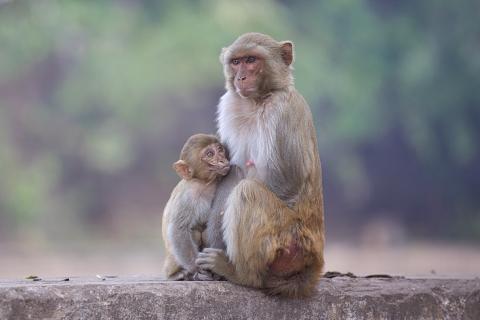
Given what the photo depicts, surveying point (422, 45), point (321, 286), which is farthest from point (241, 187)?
point (422, 45)

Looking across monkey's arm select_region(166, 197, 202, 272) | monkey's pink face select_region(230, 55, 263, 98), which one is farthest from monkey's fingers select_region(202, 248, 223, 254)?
monkey's pink face select_region(230, 55, 263, 98)

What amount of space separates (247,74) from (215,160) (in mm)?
618

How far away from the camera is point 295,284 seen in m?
6.38

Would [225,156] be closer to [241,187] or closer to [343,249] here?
[241,187]

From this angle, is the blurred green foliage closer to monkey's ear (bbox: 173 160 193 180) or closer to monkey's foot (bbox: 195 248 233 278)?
monkey's ear (bbox: 173 160 193 180)

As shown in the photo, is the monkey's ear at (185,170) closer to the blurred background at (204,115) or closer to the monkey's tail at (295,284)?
the monkey's tail at (295,284)

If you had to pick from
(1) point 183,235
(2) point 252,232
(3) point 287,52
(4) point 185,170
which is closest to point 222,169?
(4) point 185,170

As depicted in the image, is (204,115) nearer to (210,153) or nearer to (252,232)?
(210,153)

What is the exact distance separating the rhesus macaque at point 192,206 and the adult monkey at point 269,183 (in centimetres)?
9

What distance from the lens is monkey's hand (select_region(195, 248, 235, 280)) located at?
20.8ft

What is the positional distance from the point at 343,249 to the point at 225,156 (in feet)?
67.9

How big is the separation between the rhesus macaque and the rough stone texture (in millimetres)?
234

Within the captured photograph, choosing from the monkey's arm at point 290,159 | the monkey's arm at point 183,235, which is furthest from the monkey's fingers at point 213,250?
the monkey's arm at point 290,159

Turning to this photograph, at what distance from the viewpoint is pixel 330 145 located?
28141mm
